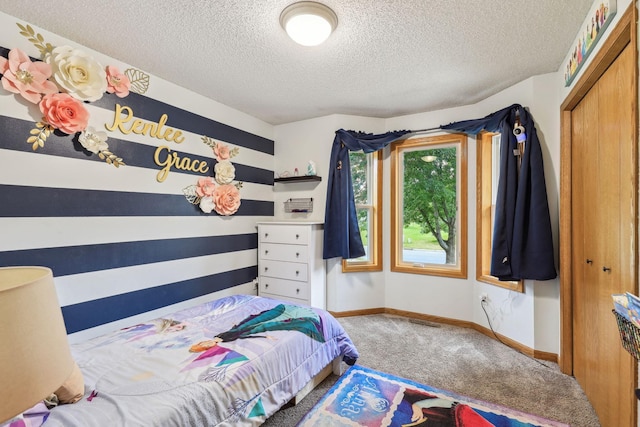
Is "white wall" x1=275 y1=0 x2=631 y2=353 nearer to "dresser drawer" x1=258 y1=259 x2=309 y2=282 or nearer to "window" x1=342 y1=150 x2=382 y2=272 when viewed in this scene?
"window" x1=342 y1=150 x2=382 y2=272

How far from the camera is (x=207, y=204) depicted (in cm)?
295

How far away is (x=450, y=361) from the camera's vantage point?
249 centimetres

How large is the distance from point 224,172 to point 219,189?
0.19 metres

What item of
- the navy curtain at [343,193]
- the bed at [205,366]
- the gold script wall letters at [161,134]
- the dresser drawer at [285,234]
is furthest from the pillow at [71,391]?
the navy curtain at [343,193]

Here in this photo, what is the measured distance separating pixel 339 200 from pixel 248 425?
2356 mm

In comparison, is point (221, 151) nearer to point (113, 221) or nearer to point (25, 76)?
point (113, 221)

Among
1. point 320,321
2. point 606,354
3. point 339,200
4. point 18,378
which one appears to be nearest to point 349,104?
point 339,200

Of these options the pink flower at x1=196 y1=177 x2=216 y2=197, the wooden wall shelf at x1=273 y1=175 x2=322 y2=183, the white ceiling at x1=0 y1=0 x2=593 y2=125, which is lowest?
the pink flower at x1=196 y1=177 x2=216 y2=197

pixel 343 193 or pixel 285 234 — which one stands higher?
pixel 343 193

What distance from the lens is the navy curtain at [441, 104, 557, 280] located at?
2.43m

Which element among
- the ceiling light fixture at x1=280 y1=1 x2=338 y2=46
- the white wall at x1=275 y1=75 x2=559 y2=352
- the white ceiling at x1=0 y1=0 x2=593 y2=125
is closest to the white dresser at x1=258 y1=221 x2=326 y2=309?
the white wall at x1=275 y1=75 x2=559 y2=352

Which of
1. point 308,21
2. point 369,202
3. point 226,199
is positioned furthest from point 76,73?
point 369,202

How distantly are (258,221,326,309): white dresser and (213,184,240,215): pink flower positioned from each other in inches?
16.8

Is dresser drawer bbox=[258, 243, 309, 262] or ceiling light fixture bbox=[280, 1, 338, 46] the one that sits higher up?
ceiling light fixture bbox=[280, 1, 338, 46]
